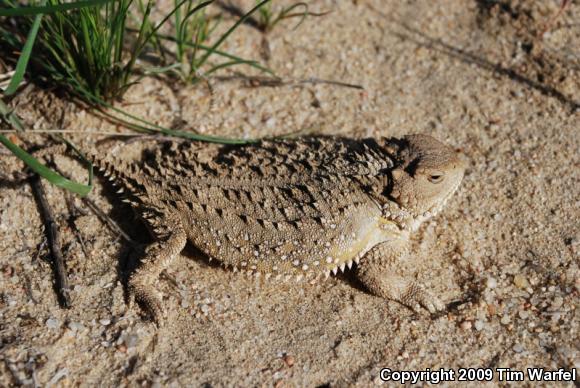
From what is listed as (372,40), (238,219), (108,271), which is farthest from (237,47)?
(108,271)

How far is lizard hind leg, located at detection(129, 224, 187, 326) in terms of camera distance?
10.8 ft

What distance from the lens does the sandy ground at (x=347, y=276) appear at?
10.2ft

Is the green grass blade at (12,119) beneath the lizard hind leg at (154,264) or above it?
above

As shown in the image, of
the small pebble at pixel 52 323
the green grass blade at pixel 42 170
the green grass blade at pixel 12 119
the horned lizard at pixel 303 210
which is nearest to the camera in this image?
the green grass blade at pixel 42 170

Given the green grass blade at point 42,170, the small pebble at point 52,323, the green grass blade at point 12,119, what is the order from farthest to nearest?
the green grass blade at point 12,119 → the small pebble at point 52,323 → the green grass blade at point 42,170

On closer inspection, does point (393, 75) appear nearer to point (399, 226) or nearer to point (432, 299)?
point (399, 226)

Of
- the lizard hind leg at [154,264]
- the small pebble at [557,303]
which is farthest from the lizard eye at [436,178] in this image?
the lizard hind leg at [154,264]

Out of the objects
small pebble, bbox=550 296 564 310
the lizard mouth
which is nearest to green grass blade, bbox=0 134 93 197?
the lizard mouth

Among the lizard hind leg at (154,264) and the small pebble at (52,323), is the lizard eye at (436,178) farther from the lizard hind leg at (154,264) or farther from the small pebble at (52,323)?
the small pebble at (52,323)

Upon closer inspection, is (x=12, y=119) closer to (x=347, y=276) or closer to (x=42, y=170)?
(x=42, y=170)

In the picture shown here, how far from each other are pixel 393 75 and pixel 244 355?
255 centimetres

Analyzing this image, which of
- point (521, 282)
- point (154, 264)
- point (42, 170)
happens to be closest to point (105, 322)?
point (154, 264)

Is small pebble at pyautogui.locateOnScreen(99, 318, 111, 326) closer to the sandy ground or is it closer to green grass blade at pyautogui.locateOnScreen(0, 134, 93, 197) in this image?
the sandy ground

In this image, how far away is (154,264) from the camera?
10.9ft
